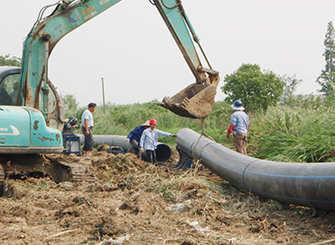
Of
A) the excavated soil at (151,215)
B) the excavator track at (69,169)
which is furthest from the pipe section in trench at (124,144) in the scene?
the excavated soil at (151,215)

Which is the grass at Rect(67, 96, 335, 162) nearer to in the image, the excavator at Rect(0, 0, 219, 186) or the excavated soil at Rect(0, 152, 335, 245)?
the excavated soil at Rect(0, 152, 335, 245)

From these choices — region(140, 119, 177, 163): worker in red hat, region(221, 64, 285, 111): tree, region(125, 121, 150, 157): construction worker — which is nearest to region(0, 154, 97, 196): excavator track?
region(140, 119, 177, 163): worker in red hat

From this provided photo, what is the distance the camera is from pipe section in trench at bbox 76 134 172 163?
37.2 ft

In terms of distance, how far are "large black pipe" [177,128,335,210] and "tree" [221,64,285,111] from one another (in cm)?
874

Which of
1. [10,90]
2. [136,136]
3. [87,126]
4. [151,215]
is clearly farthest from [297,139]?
[10,90]

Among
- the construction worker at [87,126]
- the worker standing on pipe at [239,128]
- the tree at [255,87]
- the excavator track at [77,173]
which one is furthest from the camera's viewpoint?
the tree at [255,87]

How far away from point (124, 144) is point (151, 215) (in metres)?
8.86

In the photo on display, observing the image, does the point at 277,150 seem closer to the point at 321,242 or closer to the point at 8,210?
the point at 321,242

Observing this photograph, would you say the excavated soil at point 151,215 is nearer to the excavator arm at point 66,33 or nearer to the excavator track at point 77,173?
the excavator track at point 77,173

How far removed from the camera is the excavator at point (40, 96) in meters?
6.59

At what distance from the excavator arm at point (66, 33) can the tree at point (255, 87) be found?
8.17 m

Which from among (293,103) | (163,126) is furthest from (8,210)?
(163,126)

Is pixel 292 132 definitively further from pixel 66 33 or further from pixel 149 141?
pixel 66 33

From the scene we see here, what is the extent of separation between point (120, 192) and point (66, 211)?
1.76 m
